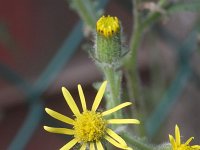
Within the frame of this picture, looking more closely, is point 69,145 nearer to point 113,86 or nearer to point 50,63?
point 113,86

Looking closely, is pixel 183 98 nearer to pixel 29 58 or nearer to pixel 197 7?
pixel 29 58

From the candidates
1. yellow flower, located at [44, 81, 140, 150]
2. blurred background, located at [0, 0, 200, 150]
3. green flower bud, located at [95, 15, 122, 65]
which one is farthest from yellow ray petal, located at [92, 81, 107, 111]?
blurred background, located at [0, 0, 200, 150]

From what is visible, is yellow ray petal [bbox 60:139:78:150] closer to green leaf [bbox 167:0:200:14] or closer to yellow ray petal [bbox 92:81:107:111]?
yellow ray petal [bbox 92:81:107:111]

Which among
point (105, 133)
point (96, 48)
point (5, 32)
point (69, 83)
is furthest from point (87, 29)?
point (69, 83)

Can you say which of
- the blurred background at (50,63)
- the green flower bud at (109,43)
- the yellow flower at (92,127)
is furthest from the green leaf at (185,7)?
the blurred background at (50,63)

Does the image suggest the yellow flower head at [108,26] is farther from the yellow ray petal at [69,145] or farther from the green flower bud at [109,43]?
the yellow ray petal at [69,145]

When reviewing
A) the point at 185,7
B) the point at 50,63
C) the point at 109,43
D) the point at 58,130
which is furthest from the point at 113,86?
the point at 50,63

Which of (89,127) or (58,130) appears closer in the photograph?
(58,130)
